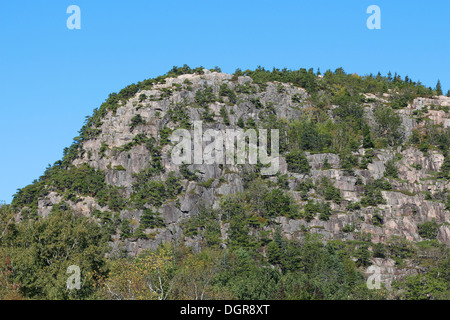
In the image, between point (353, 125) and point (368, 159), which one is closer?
point (368, 159)

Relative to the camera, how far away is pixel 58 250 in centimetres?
7350

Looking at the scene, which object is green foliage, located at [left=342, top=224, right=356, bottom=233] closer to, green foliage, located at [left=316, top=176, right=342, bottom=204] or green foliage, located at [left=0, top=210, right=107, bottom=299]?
green foliage, located at [left=316, top=176, right=342, bottom=204]

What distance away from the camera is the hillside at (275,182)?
4924 inches

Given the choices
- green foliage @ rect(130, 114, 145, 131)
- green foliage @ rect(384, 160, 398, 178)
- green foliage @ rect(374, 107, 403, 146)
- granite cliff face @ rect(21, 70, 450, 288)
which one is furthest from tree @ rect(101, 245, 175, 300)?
green foliage @ rect(374, 107, 403, 146)

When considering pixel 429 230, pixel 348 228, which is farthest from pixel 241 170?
pixel 429 230

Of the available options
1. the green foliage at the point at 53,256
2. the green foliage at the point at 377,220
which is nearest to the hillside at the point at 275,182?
the green foliage at the point at 377,220

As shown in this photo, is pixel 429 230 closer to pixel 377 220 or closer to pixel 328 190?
pixel 377 220

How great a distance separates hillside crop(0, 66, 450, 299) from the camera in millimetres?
125062

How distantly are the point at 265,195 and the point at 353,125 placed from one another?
50861mm

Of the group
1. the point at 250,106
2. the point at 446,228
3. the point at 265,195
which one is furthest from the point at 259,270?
the point at 250,106

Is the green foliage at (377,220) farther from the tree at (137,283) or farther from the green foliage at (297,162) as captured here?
the tree at (137,283)

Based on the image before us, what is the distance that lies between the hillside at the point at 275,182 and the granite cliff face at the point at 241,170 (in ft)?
1.12
